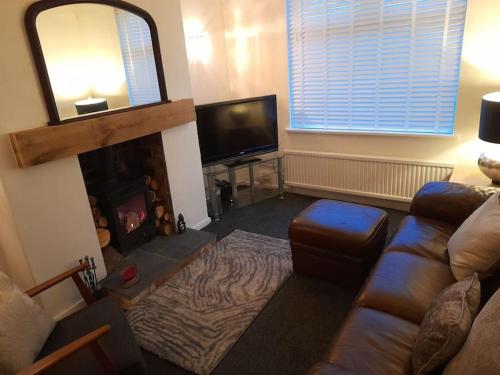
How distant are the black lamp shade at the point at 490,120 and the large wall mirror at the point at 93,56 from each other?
2503 millimetres

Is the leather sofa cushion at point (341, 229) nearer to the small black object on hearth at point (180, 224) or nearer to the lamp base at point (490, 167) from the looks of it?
the lamp base at point (490, 167)

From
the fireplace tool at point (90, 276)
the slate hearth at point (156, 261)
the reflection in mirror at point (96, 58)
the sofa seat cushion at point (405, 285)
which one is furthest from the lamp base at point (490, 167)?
the fireplace tool at point (90, 276)

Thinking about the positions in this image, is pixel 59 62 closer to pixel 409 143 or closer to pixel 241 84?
pixel 241 84

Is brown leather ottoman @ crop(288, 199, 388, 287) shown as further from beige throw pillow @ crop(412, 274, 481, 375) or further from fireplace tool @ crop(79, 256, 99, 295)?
fireplace tool @ crop(79, 256, 99, 295)

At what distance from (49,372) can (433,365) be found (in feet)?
5.17

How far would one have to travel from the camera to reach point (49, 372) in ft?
5.13

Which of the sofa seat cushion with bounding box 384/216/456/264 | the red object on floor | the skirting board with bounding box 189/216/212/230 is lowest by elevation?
the skirting board with bounding box 189/216/212/230

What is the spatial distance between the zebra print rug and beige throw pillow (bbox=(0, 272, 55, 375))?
25.8 inches

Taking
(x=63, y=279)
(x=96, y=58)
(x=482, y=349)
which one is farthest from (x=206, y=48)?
(x=482, y=349)

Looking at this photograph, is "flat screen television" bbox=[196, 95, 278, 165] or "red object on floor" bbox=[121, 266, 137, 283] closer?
"red object on floor" bbox=[121, 266, 137, 283]

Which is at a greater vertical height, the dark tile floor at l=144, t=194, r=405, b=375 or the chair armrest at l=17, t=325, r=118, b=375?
the chair armrest at l=17, t=325, r=118, b=375

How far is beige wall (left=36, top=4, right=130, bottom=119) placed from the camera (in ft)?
7.32

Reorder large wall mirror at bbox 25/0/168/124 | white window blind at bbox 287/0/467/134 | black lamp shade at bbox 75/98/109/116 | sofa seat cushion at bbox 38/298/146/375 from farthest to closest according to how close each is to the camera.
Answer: white window blind at bbox 287/0/467/134
black lamp shade at bbox 75/98/109/116
large wall mirror at bbox 25/0/168/124
sofa seat cushion at bbox 38/298/146/375

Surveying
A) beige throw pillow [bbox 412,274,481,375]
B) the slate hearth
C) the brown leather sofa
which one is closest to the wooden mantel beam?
the slate hearth
